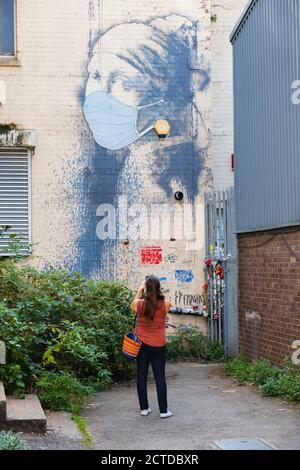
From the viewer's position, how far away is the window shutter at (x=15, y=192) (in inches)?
578

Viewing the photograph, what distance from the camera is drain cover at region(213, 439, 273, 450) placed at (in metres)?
7.71

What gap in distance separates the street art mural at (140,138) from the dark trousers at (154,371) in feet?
17.4

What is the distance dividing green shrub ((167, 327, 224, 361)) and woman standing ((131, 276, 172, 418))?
4.70 meters

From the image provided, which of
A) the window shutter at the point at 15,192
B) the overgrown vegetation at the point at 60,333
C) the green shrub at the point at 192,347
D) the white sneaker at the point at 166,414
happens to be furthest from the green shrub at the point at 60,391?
the window shutter at the point at 15,192

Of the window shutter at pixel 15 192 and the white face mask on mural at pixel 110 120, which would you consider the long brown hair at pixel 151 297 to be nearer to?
the window shutter at pixel 15 192

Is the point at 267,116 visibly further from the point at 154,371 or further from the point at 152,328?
the point at 154,371

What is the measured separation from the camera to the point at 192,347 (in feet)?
47.6

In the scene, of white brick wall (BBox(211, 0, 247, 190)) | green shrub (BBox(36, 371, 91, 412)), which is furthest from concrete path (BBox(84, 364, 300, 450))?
white brick wall (BBox(211, 0, 247, 190))

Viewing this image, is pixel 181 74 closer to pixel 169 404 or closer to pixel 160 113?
pixel 160 113

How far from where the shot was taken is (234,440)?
8.08m

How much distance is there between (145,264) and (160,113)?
283 cm

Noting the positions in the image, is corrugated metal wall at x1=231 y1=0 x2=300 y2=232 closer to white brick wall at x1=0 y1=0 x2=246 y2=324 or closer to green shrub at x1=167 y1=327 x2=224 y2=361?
white brick wall at x1=0 y1=0 x2=246 y2=324
